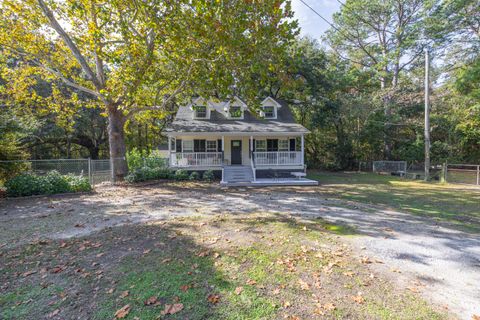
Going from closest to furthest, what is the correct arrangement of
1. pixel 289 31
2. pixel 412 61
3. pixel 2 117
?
pixel 289 31 → pixel 2 117 → pixel 412 61

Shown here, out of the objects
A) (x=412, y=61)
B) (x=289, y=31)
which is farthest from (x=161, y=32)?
(x=412, y=61)

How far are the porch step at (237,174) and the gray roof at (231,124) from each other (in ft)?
8.31

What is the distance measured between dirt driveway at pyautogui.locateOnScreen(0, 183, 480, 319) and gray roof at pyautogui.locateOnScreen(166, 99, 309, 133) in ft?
19.8

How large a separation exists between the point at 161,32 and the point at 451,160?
78.5 feet

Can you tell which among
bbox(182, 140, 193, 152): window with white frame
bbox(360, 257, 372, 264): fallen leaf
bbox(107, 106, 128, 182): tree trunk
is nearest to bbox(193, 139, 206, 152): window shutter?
bbox(182, 140, 193, 152): window with white frame

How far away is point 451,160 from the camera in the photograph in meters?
19.2

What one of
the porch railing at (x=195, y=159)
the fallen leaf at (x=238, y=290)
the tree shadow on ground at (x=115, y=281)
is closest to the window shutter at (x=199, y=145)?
the porch railing at (x=195, y=159)

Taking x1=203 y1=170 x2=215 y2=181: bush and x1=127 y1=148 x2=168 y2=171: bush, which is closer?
x1=203 y1=170 x2=215 y2=181: bush

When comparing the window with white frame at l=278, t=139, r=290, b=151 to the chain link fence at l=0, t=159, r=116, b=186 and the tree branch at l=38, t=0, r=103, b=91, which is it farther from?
the tree branch at l=38, t=0, r=103, b=91

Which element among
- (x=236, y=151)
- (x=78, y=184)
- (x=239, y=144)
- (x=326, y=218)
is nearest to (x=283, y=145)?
(x=239, y=144)

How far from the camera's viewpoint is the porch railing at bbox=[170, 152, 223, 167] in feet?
48.7

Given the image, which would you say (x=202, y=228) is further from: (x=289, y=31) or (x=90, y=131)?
(x=90, y=131)

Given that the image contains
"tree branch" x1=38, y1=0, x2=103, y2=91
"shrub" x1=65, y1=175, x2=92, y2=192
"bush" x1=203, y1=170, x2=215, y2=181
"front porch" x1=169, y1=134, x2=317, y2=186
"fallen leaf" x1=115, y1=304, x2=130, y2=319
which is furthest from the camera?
"bush" x1=203, y1=170, x2=215, y2=181

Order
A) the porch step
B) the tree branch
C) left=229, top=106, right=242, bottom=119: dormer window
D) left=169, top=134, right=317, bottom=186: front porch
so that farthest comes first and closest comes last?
1. left=169, top=134, right=317, bottom=186: front porch
2. the porch step
3. left=229, top=106, right=242, bottom=119: dormer window
4. the tree branch
